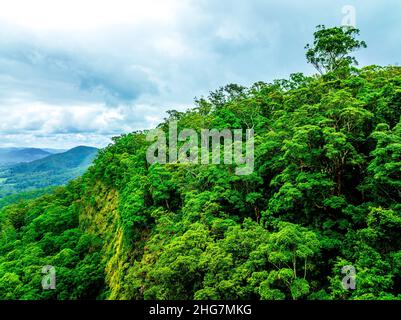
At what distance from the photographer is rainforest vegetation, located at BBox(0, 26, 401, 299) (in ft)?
37.2

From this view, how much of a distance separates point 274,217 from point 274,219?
0.64m

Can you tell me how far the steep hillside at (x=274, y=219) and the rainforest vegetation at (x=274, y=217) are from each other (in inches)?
2.6

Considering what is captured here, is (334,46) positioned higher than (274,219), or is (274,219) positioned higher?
(334,46)

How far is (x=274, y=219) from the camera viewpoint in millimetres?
15500

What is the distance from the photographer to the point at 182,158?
2528 cm

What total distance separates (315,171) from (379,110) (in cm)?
444

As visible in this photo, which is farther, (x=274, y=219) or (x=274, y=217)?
(x=274, y=217)

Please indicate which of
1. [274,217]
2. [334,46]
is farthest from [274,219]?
[334,46]

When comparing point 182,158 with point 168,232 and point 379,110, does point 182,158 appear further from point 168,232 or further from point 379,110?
point 379,110

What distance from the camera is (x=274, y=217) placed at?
16125 mm

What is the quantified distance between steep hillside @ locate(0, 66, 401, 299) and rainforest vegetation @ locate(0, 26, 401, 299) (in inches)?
2.6

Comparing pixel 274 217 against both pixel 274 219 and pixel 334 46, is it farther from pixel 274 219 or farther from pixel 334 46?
pixel 334 46

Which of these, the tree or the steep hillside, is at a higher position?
the tree
